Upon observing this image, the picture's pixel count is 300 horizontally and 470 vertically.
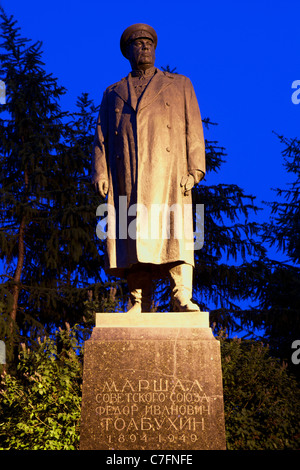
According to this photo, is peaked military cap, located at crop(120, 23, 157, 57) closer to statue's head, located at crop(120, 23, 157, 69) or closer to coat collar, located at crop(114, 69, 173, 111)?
statue's head, located at crop(120, 23, 157, 69)

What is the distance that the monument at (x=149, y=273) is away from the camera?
455 centimetres

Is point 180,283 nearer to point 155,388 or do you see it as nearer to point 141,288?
point 141,288

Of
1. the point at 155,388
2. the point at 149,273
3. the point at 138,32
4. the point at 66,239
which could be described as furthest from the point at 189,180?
the point at 66,239

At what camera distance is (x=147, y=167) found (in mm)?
5379

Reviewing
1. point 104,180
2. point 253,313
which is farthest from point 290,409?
point 253,313

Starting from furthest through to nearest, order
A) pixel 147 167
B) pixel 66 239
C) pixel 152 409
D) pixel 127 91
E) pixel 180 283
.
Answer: pixel 66 239 → pixel 127 91 → pixel 147 167 → pixel 180 283 → pixel 152 409

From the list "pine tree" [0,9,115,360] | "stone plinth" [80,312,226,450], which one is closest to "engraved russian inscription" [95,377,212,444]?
"stone plinth" [80,312,226,450]

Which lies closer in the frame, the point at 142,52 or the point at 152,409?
the point at 152,409

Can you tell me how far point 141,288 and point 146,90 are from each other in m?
1.80

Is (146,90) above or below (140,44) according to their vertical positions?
below

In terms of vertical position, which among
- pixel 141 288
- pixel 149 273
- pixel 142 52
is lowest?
pixel 141 288

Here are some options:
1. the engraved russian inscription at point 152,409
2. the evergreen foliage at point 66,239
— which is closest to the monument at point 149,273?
the engraved russian inscription at point 152,409

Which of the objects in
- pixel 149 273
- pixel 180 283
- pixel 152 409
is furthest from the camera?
pixel 149 273

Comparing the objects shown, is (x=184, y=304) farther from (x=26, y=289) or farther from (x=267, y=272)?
(x=267, y=272)
